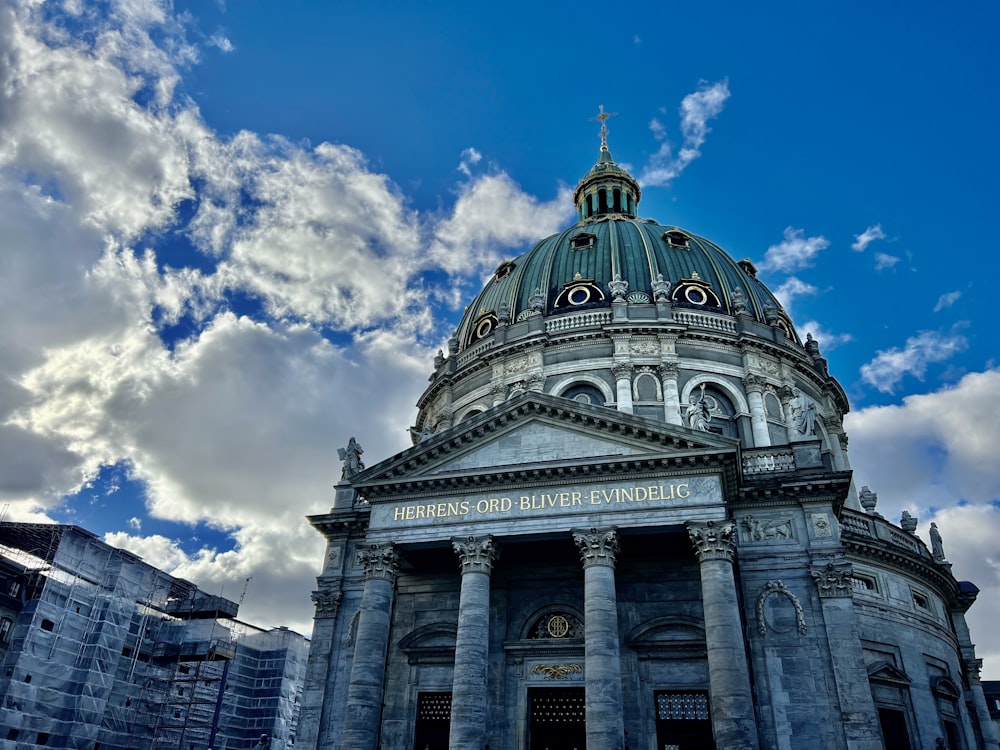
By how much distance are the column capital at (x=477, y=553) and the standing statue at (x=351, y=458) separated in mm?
8329

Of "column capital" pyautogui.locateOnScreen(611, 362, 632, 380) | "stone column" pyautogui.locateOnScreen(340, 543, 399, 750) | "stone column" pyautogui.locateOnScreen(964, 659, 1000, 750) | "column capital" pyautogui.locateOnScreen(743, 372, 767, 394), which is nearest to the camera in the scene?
"stone column" pyautogui.locateOnScreen(340, 543, 399, 750)

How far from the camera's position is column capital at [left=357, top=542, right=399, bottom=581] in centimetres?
2719

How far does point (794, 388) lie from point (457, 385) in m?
18.0

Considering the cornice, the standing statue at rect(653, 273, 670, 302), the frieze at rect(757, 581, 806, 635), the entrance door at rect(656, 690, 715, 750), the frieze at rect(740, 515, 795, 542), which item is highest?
the standing statue at rect(653, 273, 670, 302)

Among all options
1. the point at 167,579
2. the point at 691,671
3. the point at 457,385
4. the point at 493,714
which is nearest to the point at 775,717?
the point at 691,671

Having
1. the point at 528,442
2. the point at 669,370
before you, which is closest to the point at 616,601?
the point at 528,442

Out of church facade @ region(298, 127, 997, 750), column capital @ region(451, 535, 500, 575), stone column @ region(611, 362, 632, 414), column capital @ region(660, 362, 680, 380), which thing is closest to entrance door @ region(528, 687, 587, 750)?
church facade @ region(298, 127, 997, 750)

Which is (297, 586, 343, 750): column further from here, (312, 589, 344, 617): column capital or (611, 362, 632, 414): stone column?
(611, 362, 632, 414): stone column

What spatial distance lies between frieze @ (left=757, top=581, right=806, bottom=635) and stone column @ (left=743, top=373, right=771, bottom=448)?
11.3 m

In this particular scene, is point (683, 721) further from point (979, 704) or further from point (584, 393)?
point (979, 704)

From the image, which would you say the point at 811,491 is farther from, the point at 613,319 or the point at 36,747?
the point at 36,747

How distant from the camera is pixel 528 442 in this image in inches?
1099

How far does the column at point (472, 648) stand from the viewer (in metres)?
23.4

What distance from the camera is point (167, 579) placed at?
57.6m
